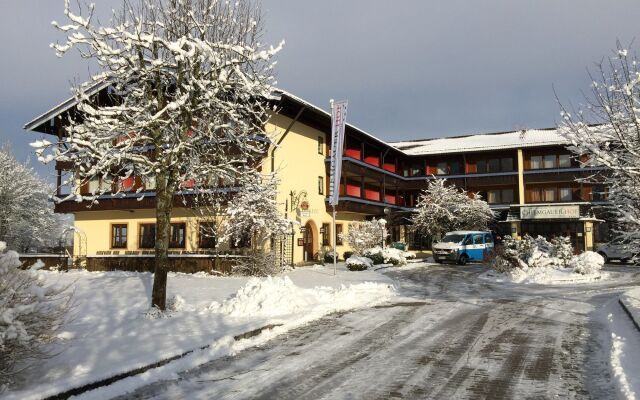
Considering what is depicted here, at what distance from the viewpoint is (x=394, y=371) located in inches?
255

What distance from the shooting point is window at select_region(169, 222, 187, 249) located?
27094 mm

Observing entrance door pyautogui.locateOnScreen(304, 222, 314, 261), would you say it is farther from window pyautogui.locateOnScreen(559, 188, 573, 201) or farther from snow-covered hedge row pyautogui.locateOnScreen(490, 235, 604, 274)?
window pyautogui.locateOnScreen(559, 188, 573, 201)

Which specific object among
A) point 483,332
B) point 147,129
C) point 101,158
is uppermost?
point 147,129

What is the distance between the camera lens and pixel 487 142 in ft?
151

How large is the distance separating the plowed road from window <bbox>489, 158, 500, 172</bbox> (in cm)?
3441

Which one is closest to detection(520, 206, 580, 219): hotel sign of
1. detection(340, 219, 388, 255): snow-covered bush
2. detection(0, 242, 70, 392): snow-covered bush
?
detection(340, 219, 388, 255): snow-covered bush

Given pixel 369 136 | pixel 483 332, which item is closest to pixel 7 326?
pixel 483 332

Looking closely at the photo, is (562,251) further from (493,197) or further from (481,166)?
(481,166)

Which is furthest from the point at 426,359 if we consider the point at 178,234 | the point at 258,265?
the point at 178,234

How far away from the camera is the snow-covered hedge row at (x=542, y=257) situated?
67.4 ft

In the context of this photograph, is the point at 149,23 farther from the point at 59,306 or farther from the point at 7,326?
the point at 7,326

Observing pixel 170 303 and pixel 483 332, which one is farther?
pixel 170 303

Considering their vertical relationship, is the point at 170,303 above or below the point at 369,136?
below

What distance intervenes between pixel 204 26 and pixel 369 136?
26307mm
